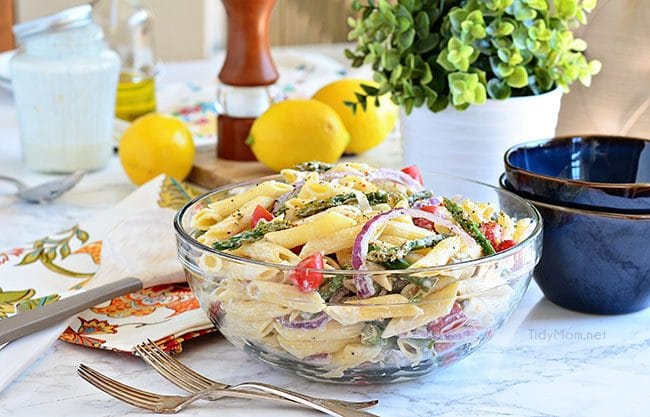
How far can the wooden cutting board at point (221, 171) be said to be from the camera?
1.54 meters

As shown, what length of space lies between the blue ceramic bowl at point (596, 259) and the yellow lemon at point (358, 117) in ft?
1.89

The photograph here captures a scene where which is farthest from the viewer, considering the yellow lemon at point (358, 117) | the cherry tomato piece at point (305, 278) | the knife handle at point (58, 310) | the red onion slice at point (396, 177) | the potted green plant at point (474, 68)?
the yellow lemon at point (358, 117)

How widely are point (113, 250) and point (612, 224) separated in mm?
567

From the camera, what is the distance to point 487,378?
932mm

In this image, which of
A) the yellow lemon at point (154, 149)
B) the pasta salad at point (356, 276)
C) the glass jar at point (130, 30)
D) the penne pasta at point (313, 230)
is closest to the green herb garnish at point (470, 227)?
the pasta salad at point (356, 276)

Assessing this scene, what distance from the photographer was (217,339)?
1016mm

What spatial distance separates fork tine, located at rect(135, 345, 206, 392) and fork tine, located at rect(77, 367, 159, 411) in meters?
0.04

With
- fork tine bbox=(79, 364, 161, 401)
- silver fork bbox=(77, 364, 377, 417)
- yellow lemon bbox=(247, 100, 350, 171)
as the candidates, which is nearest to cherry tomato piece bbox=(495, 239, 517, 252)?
silver fork bbox=(77, 364, 377, 417)

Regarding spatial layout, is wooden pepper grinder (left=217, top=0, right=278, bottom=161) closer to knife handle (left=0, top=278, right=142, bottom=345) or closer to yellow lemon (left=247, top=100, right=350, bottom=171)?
yellow lemon (left=247, top=100, right=350, bottom=171)

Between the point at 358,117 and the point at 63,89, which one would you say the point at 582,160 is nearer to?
the point at 358,117

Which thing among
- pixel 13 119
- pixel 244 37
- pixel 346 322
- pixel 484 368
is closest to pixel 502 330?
pixel 484 368

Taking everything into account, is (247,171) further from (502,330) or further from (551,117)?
(502,330)

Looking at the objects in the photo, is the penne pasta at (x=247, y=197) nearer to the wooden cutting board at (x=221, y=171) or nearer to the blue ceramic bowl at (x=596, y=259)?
the blue ceramic bowl at (x=596, y=259)

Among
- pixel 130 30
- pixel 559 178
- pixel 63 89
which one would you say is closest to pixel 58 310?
pixel 559 178
